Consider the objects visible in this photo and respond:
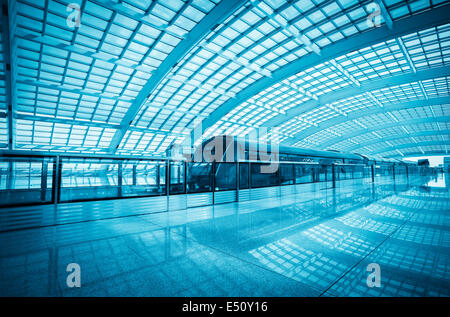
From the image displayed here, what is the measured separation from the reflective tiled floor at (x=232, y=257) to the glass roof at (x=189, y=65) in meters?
14.6

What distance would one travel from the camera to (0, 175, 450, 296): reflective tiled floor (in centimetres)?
253

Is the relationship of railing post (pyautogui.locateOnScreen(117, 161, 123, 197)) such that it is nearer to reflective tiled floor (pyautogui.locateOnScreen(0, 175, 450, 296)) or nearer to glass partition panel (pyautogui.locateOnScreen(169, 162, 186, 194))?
reflective tiled floor (pyautogui.locateOnScreen(0, 175, 450, 296))

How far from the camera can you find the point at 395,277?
273cm

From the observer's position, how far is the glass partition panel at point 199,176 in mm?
9237

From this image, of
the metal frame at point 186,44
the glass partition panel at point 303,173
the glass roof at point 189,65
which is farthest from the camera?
the glass roof at point 189,65

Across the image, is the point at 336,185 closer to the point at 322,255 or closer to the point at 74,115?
the point at 322,255

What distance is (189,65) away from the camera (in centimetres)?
2161

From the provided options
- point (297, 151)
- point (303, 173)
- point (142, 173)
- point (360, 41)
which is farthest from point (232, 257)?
point (360, 41)

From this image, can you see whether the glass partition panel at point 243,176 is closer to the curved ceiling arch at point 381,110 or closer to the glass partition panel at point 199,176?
the glass partition panel at point 199,176

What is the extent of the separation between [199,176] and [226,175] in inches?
58.6

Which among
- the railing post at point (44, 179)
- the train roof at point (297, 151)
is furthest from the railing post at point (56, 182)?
the train roof at point (297, 151)

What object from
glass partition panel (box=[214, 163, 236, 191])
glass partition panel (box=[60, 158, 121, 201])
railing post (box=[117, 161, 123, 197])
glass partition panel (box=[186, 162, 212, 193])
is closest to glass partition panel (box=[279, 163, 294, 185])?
glass partition panel (box=[214, 163, 236, 191])

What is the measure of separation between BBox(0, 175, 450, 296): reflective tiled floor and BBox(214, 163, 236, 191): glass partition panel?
4511 mm
